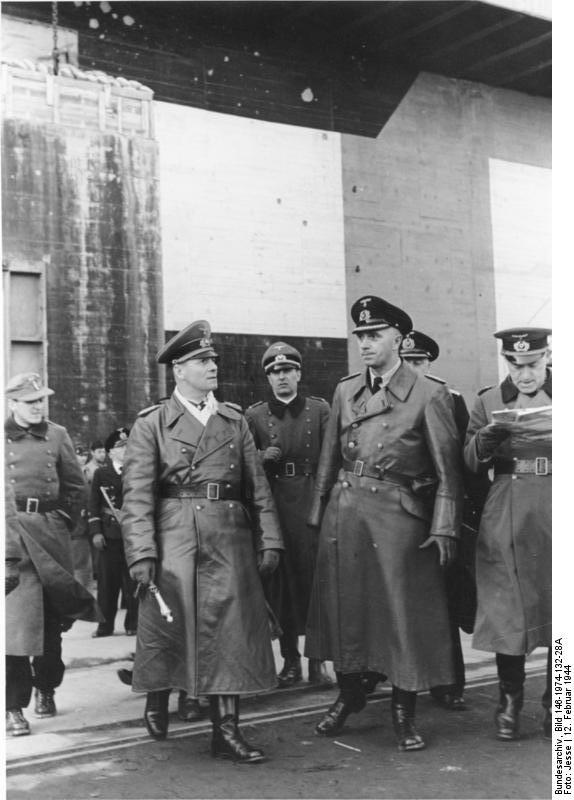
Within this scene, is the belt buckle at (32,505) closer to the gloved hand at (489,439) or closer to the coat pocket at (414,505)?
the coat pocket at (414,505)

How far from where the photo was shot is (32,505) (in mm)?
5707

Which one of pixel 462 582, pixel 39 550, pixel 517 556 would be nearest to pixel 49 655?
pixel 39 550

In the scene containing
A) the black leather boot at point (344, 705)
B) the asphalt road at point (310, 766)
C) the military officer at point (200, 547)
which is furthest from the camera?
the black leather boot at point (344, 705)

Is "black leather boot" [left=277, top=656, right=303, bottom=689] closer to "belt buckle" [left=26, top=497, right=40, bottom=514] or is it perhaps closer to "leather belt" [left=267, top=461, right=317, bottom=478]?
"leather belt" [left=267, top=461, right=317, bottom=478]

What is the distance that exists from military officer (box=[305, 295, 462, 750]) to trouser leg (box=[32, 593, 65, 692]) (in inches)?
59.7

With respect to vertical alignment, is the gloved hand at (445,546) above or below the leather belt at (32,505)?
below

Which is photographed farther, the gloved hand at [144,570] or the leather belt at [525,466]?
the leather belt at [525,466]

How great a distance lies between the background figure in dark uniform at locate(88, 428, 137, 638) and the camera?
873cm

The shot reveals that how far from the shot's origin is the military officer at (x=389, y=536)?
4.82 metres

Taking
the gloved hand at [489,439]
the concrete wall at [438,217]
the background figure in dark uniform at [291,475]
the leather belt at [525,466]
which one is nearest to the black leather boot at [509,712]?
the leather belt at [525,466]

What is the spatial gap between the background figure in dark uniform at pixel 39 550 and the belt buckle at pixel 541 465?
266 cm

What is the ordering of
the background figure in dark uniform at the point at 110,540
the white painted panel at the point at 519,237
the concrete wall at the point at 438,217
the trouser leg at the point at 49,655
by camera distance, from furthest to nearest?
the concrete wall at the point at 438,217
the background figure in dark uniform at the point at 110,540
the white painted panel at the point at 519,237
the trouser leg at the point at 49,655

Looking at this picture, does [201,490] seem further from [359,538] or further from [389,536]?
[389,536]

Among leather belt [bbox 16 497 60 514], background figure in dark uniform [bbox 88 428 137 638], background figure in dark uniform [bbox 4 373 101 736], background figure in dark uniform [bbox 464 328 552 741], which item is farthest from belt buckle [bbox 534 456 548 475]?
background figure in dark uniform [bbox 88 428 137 638]
